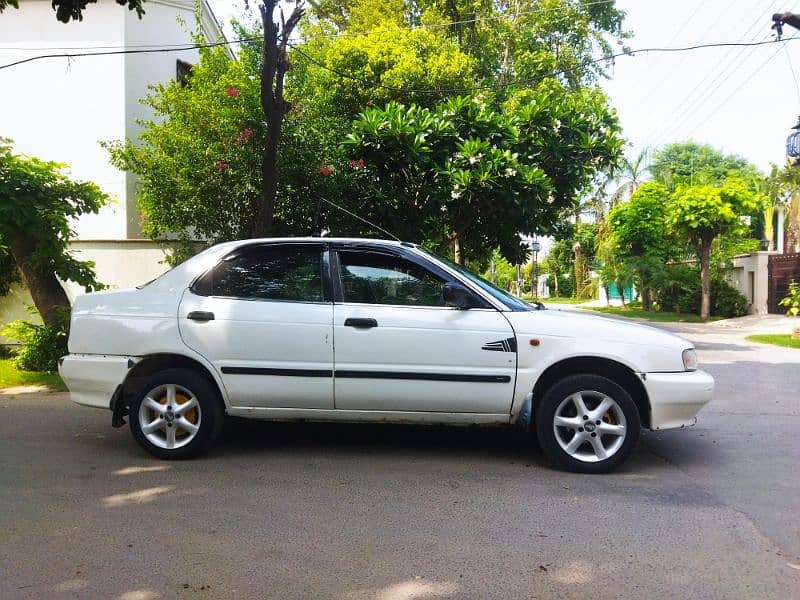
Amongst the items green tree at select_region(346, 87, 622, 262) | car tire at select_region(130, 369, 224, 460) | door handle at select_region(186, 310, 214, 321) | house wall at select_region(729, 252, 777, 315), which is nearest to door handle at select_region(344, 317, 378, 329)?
door handle at select_region(186, 310, 214, 321)

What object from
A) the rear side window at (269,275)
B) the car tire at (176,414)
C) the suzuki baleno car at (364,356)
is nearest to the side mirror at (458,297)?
the suzuki baleno car at (364,356)

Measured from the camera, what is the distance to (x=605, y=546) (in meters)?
3.79

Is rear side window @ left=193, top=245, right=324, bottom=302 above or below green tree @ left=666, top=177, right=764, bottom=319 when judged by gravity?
below

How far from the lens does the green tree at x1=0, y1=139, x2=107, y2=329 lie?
9406 mm

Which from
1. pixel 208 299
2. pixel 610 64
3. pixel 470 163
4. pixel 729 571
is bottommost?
pixel 729 571

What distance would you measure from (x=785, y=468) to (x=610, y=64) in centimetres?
2444

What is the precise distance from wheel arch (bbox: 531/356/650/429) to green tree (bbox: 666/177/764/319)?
815 inches

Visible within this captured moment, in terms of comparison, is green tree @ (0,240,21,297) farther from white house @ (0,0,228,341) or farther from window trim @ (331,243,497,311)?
window trim @ (331,243,497,311)

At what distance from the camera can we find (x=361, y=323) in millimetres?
5176

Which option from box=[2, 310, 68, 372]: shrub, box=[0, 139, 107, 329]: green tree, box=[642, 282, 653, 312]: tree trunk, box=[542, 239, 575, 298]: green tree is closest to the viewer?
box=[0, 139, 107, 329]: green tree

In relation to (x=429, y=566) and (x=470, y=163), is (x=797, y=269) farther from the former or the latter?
(x=429, y=566)

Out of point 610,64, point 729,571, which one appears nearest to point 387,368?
point 729,571

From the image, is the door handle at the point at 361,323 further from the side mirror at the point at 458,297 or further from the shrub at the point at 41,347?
the shrub at the point at 41,347

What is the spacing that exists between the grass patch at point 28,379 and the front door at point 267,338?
14.7 ft
